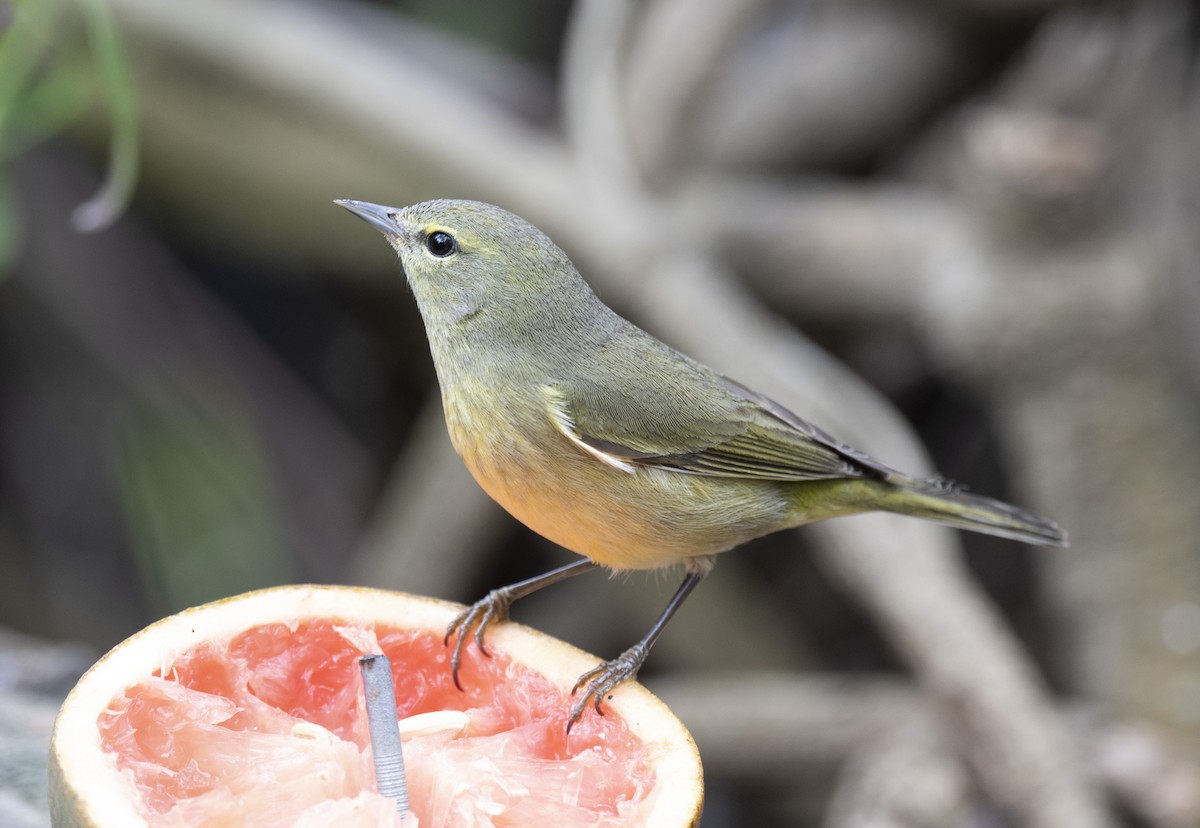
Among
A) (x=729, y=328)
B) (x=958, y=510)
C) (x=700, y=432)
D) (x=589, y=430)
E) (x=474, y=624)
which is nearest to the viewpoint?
(x=474, y=624)

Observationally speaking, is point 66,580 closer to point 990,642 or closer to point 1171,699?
point 990,642

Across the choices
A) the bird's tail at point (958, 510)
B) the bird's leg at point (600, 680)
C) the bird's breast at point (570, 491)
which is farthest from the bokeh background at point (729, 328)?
the bird's leg at point (600, 680)

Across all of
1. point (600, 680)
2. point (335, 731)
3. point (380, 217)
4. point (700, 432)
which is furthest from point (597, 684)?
point (380, 217)

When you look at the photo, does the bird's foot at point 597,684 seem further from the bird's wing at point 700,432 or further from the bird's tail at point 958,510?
the bird's tail at point 958,510

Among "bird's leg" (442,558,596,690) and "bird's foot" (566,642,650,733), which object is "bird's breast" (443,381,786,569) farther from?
"bird's foot" (566,642,650,733)

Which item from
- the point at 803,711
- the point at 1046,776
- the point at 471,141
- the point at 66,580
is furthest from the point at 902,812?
the point at 66,580

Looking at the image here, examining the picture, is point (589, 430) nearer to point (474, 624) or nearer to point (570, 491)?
point (570, 491)

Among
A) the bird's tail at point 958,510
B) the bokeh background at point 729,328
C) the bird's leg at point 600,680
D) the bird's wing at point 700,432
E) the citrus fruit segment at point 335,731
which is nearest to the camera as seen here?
the citrus fruit segment at point 335,731
